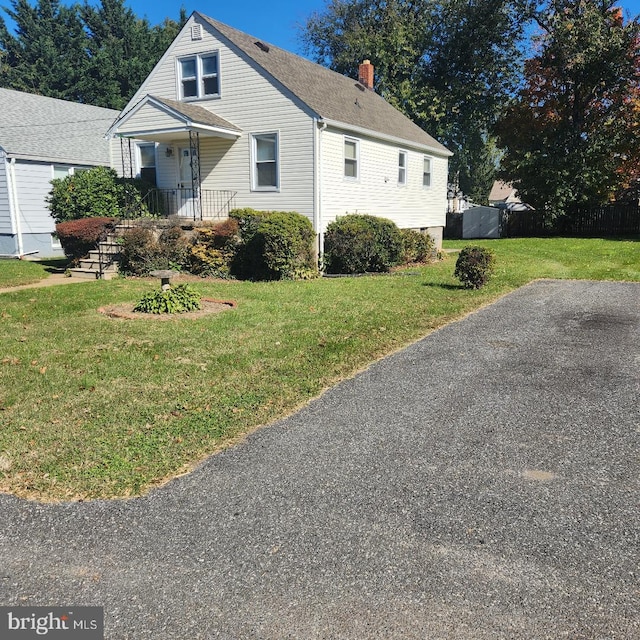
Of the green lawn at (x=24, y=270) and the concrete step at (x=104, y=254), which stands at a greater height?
the concrete step at (x=104, y=254)

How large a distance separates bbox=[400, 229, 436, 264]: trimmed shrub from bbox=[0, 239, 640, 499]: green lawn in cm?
458

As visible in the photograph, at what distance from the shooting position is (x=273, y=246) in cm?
1320

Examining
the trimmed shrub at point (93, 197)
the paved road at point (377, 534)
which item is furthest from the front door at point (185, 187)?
the paved road at point (377, 534)

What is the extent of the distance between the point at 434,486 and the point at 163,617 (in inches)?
74.5

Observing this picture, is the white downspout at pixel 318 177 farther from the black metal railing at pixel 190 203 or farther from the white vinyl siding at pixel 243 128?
the black metal railing at pixel 190 203

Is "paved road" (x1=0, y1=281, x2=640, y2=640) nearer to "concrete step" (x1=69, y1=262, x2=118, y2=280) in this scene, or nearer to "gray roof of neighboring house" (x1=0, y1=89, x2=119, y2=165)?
"concrete step" (x1=69, y1=262, x2=118, y2=280)

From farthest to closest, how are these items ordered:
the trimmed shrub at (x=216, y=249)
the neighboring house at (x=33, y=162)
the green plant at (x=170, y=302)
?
the neighboring house at (x=33, y=162)
the trimmed shrub at (x=216, y=249)
the green plant at (x=170, y=302)

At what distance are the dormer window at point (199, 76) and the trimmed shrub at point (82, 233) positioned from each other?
4857mm

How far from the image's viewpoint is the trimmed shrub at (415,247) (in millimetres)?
16633

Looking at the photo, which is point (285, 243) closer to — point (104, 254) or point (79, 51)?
point (104, 254)

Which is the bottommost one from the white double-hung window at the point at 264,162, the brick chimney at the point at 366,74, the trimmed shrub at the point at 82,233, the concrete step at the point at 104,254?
the concrete step at the point at 104,254

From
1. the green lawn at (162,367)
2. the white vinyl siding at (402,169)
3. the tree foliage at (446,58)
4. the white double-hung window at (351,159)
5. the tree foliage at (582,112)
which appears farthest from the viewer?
the tree foliage at (446,58)

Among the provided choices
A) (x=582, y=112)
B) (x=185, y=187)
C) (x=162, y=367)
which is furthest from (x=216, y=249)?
(x=582, y=112)

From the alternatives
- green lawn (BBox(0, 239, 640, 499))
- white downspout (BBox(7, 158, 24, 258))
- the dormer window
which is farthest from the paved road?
white downspout (BBox(7, 158, 24, 258))
